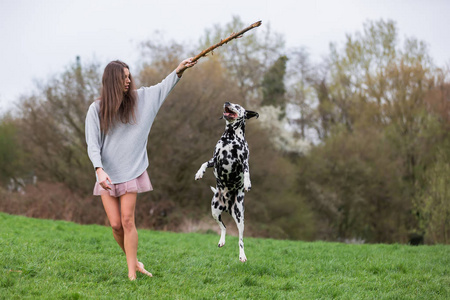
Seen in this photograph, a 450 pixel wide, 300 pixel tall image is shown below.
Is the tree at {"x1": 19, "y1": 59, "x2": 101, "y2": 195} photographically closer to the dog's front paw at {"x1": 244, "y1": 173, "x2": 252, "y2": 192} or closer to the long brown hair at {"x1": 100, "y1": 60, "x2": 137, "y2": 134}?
the long brown hair at {"x1": 100, "y1": 60, "x2": 137, "y2": 134}

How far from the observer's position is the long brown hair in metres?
5.51

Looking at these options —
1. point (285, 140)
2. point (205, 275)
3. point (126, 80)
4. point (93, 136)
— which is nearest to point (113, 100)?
point (126, 80)

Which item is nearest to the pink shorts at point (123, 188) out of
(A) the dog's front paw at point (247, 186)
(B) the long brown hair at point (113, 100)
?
(B) the long brown hair at point (113, 100)

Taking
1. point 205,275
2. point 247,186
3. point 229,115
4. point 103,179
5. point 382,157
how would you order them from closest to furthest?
point 103,179
point 247,186
point 205,275
point 229,115
point 382,157

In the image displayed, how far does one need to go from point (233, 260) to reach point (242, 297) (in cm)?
213

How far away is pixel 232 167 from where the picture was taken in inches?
244

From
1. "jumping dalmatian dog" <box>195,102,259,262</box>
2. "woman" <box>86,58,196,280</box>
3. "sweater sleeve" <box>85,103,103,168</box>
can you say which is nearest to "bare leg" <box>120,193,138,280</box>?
"woman" <box>86,58,196,280</box>

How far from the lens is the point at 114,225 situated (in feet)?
18.0

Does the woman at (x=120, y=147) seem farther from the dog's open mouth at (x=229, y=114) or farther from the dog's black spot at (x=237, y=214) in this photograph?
the dog's black spot at (x=237, y=214)

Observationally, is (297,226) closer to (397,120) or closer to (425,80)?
(397,120)

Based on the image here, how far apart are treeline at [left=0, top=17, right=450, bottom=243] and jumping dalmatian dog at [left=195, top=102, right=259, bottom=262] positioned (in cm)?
1662

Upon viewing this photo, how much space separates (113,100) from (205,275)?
2.38 meters

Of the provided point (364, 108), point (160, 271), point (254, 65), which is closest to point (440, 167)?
point (364, 108)

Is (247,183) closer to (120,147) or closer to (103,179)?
(120,147)
